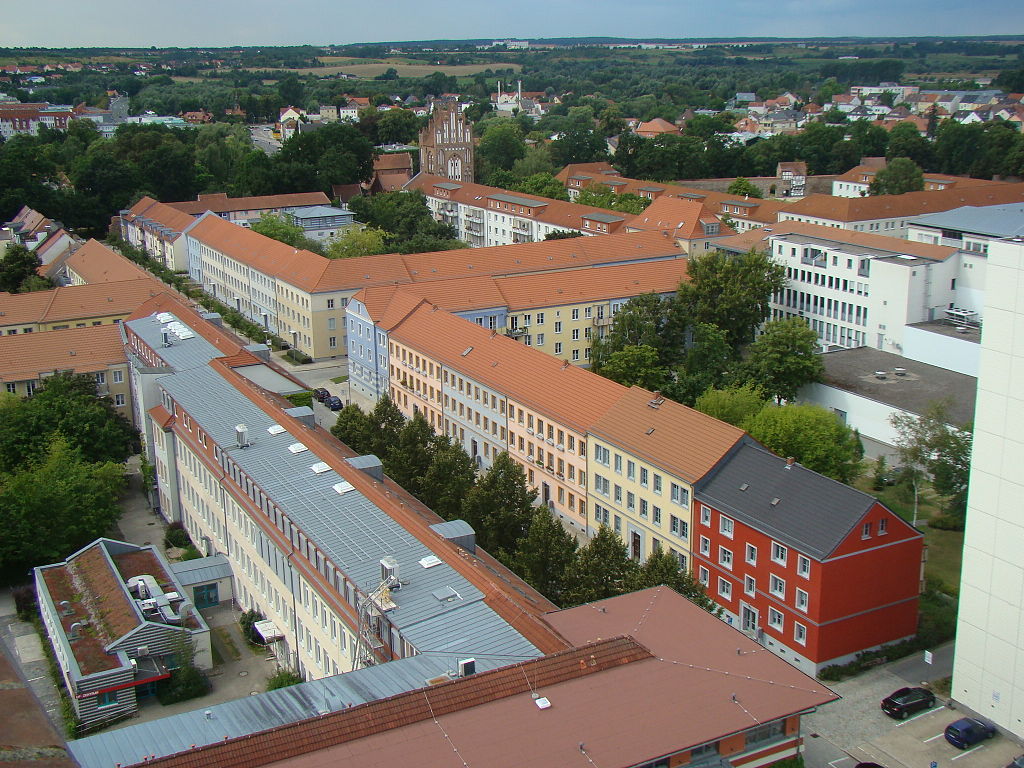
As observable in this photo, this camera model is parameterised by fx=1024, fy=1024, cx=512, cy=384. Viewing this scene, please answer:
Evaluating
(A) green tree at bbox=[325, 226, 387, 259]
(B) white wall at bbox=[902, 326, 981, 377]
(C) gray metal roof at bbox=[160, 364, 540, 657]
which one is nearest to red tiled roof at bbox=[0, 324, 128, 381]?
(C) gray metal roof at bbox=[160, 364, 540, 657]

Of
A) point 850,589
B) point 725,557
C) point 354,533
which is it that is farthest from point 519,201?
point 354,533

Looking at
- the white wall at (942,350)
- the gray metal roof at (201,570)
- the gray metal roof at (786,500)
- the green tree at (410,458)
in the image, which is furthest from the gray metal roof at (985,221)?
the gray metal roof at (201,570)

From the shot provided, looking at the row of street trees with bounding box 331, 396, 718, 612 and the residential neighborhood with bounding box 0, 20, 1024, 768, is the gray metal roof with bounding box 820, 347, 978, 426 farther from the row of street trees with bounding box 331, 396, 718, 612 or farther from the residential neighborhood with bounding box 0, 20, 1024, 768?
the row of street trees with bounding box 331, 396, 718, 612

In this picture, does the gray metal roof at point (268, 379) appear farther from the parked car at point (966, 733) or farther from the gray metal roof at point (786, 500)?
the parked car at point (966, 733)

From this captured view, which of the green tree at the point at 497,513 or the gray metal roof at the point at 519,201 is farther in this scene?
the gray metal roof at the point at 519,201

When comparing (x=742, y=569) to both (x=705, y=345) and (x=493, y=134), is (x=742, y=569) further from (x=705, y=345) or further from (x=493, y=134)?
(x=493, y=134)

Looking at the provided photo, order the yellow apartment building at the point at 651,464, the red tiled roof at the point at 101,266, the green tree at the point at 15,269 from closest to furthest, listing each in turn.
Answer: the yellow apartment building at the point at 651,464 < the red tiled roof at the point at 101,266 < the green tree at the point at 15,269

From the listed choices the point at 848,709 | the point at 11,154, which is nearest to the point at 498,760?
the point at 848,709
